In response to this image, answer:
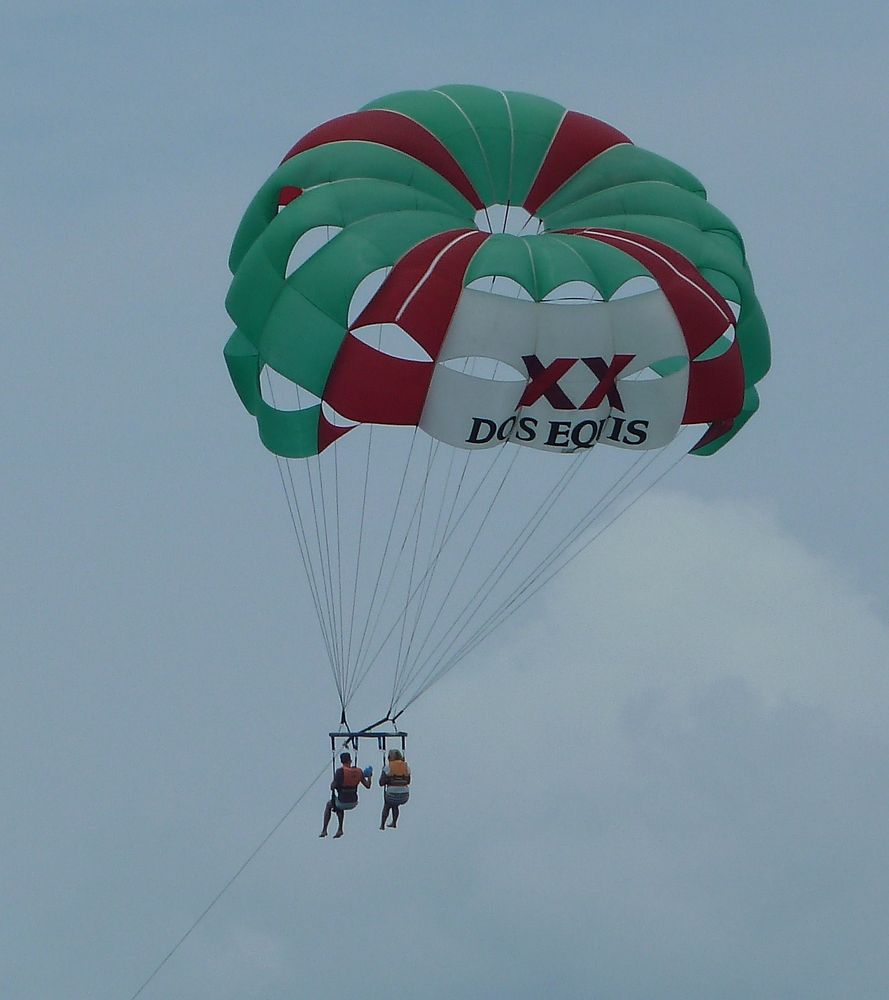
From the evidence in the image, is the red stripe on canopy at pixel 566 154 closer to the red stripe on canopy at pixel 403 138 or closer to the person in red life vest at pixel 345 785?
the red stripe on canopy at pixel 403 138

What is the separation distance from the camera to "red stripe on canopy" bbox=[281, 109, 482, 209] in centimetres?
3259

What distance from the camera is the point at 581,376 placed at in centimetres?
3180

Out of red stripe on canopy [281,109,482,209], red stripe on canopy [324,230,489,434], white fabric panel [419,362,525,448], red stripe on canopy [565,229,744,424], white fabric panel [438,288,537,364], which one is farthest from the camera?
red stripe on canopy [281,109,482,209]

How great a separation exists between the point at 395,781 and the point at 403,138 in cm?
653

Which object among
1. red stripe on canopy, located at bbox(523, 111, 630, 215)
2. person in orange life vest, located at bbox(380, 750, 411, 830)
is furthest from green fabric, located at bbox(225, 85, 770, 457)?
person in orange life vest, located at bbox(380, 750, 411, 830)

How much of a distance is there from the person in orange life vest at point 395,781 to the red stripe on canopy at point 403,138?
5808 millimetres

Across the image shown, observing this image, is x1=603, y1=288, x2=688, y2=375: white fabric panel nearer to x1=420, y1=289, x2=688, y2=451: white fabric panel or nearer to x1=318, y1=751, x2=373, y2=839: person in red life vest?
x1=420, y1=289, x2=688, y2=451: white fabric panel

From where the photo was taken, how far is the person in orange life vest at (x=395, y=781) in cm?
3194

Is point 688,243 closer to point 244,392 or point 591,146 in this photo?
point 591,146

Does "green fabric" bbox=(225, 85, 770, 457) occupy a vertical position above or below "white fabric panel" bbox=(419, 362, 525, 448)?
above

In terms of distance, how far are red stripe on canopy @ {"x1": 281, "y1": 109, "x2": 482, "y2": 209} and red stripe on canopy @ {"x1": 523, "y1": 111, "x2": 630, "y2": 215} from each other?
66 centimetres

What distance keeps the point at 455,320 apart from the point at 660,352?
81.0 inches

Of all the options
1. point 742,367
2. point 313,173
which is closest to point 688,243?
point 742,367

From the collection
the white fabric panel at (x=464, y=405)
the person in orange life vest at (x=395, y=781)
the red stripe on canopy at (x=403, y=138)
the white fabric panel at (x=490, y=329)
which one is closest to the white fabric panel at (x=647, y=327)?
the white fabric panel at (x=490, y=329)
